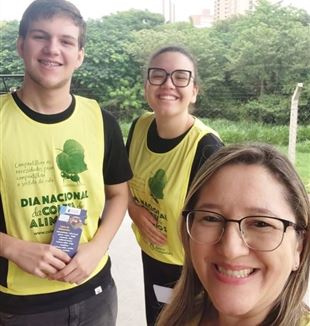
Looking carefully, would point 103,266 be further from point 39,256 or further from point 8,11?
point 8,11

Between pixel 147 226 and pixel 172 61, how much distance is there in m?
0.46

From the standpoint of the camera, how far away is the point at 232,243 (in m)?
0.58

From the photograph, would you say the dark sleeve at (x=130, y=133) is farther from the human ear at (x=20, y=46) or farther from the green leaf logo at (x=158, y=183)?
the human ear at (x=20, y=46)

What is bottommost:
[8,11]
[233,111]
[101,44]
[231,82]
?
[233,111]

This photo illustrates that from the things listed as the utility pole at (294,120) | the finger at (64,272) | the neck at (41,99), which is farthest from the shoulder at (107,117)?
the utility pole at (294,120)

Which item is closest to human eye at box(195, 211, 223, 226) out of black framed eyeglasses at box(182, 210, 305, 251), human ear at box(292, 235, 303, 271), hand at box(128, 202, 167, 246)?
black framed eyeglasses at box(182, 210, 305, 251)

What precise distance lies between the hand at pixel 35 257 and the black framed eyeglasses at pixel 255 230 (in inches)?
16.8

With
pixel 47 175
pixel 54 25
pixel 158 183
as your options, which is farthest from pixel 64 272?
pixel 54 25

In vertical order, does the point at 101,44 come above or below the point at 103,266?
above

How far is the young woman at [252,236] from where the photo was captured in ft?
1.90

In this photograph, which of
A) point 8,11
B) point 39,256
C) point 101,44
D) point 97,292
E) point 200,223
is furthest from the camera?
point 101,44

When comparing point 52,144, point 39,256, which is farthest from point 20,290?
point 52,144

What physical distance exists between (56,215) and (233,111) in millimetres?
807

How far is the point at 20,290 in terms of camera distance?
0.94 metres
